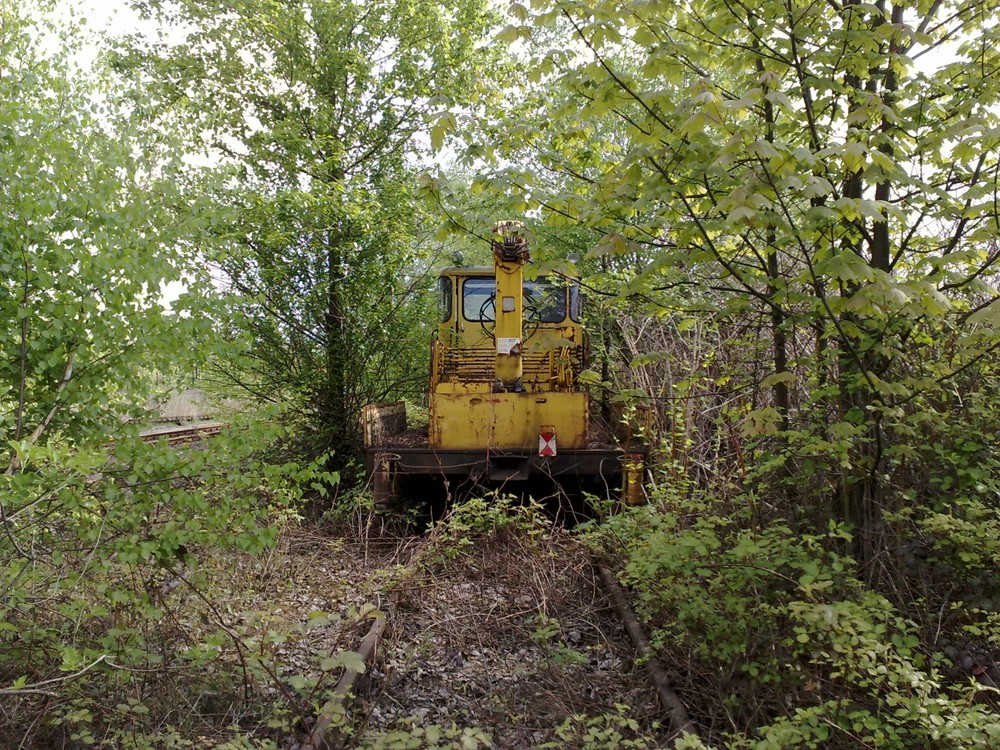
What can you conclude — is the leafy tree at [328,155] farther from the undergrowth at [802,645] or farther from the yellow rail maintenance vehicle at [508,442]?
the undergrowth at [802,645]

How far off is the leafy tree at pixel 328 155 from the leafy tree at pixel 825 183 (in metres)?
7.25

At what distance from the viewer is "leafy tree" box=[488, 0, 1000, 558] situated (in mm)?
3789

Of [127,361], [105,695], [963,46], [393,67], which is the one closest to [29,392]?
[127,361]

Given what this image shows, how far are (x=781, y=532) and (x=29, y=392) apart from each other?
498cm

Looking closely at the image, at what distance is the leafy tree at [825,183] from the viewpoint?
12.4 ft

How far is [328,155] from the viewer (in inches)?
486

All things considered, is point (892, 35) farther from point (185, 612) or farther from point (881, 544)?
point (185, 612)

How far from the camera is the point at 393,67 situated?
1288 centimetres

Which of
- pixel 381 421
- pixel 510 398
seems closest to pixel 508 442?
pixel 510 398

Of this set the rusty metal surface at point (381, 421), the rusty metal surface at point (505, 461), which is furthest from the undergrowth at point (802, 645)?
the rusty metal surface at point (381, 421)

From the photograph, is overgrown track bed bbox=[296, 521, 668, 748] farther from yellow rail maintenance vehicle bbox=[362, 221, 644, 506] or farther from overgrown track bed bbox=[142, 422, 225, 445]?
overgrown track bed bbox=[142, 422, 225, 445]

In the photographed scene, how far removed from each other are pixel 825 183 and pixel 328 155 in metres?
10.4

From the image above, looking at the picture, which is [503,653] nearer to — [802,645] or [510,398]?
[802,645]

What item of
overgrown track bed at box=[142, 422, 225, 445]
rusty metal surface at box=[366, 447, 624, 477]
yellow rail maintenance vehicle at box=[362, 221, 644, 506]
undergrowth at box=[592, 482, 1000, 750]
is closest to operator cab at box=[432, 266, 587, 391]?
yellow rail maintenance vehicle at box=[362, 221, 644, 506]
